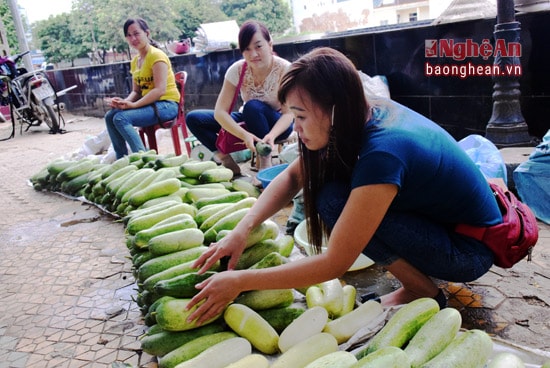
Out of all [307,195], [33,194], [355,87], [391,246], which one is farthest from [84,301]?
[33,194]

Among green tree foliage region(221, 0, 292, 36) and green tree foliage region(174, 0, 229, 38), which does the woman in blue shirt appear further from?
green tree foliage region(174, 0, 229, 38)

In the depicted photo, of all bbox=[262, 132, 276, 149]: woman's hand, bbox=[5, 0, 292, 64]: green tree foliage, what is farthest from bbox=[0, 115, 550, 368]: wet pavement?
bbox=[5, 0, 292, 64]: green tree foliage

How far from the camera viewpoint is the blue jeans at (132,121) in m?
4.99

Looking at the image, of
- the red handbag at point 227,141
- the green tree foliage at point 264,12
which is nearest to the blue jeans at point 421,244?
the red handbag at point 227,141

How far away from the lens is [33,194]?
540 cm

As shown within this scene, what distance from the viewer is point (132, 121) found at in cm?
504

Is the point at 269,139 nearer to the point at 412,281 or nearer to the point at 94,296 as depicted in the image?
the point at 94,296

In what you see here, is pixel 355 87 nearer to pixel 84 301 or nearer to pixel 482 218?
pixel 482 218

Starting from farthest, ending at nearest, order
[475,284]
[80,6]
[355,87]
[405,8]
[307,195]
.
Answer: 1. [80,6]
2. [405,8]
3. [475,284]
4. [307,195]
5. [355,87]

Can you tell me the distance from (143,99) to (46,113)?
6.91 metres

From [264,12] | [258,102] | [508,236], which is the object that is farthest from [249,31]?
[264,12]

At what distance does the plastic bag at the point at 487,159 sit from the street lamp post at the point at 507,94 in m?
0.74

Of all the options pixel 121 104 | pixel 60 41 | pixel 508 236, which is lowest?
pixel 508 236

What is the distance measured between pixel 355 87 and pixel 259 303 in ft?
3.14
